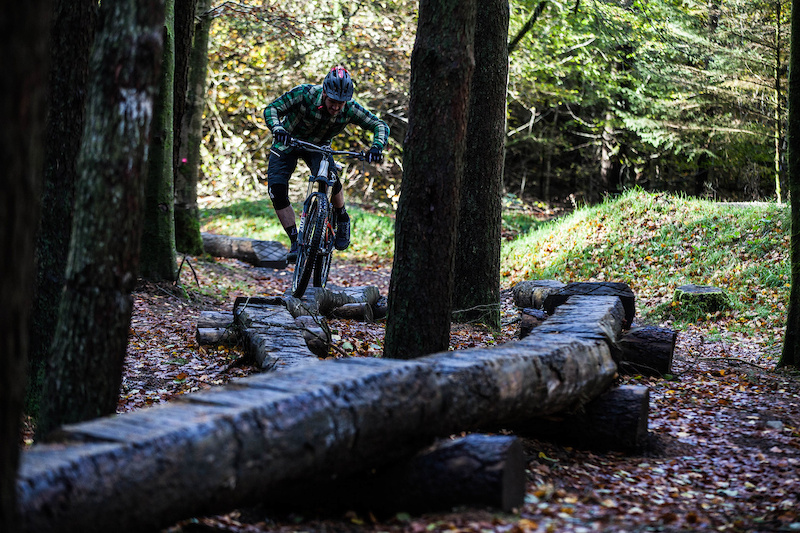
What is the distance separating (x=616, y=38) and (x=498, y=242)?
9.00 meters

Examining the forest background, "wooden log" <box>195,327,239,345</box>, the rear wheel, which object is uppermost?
the forest background

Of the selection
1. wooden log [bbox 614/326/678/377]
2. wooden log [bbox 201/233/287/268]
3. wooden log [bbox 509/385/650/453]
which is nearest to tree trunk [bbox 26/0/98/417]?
wooden log [bbox 509/385/650/453]

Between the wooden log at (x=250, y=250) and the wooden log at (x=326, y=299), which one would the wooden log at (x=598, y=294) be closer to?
the wooden log at (x=326, y=299)

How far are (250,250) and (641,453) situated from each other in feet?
31.4

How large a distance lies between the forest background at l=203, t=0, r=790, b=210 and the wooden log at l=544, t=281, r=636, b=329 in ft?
18.1

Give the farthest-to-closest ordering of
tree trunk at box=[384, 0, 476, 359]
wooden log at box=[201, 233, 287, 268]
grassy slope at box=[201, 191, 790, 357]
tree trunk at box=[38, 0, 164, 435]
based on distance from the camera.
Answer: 1. wooden log at box=[201, 233, 287, 268]
2. grassy slope at box=[201, 191, 790, 357]
3. tree trunk at box=[384, 0, 476, 359]
4. tree trunk at box=[38, 0, 164, 435]

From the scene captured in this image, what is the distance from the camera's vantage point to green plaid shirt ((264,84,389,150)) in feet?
24.9

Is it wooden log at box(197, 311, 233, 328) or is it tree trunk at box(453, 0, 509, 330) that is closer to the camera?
wooden log at box(197, 311, 233, 328)

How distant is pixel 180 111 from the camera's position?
9422 mm

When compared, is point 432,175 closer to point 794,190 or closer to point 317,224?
point 317,224

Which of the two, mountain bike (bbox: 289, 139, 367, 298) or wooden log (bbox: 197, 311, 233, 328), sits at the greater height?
mountain bike (bbox: 289, 139, 367, 298)

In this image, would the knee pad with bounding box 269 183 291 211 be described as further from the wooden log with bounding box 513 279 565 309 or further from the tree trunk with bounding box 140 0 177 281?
the wooden log with bounding box 513 279 565 309

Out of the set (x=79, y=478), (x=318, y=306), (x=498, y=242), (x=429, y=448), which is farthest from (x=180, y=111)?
(x=79, y=478)

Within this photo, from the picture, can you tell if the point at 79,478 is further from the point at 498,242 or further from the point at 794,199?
the point at 794,199
